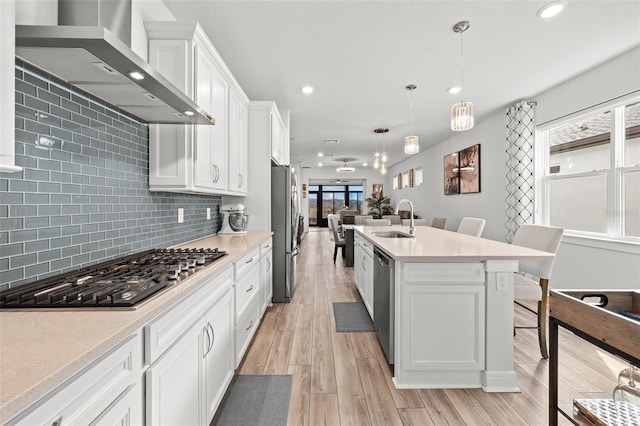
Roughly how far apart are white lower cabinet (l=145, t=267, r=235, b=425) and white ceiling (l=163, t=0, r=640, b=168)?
81.3 inches

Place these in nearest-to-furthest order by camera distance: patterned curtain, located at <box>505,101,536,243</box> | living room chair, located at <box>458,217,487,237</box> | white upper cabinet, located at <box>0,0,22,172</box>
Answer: white upper cabinet, located at <box>0,0,22,172</box> < living room chair, located at <box>458,217,487,237</box> < patterned curtain, located at <box>505,101,536,243</box>

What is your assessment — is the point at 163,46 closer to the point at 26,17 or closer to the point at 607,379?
the point at 26,17

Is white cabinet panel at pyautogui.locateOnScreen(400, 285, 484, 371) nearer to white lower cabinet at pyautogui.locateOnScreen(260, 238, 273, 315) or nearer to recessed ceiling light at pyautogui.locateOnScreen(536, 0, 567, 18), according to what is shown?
white lower cabinet at pyautogui.locateOnScreen(260, 238, 273, 315)

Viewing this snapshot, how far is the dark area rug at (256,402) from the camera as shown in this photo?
1.61 metres

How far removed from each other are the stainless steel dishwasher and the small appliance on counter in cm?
141

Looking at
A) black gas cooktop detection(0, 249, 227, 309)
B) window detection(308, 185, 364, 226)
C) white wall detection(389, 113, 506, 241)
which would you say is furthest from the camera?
window detection(308, 185, 364, 226)

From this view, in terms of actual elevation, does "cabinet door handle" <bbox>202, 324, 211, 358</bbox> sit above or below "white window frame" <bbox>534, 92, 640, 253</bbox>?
below

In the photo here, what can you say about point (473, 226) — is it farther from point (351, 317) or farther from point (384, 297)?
point (384, 297)

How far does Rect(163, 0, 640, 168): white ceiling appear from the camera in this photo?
2.22 meters

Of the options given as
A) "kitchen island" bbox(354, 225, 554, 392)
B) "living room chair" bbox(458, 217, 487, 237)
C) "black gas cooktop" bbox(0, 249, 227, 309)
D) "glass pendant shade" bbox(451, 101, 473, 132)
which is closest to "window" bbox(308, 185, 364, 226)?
"living room chair" bbox(458, 217, 487, 237)

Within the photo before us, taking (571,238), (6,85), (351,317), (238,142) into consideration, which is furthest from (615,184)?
(6,85)

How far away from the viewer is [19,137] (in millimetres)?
1048

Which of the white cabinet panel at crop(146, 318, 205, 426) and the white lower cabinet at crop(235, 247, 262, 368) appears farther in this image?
the white lower cabinet at crop(235, 247, 262, 368)

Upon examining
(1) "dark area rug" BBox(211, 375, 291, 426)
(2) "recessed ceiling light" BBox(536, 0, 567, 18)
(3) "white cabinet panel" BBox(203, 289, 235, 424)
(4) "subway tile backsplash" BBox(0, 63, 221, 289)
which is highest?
(2) "recessed ceiling light" BBox(536, 0, 567, 18)
